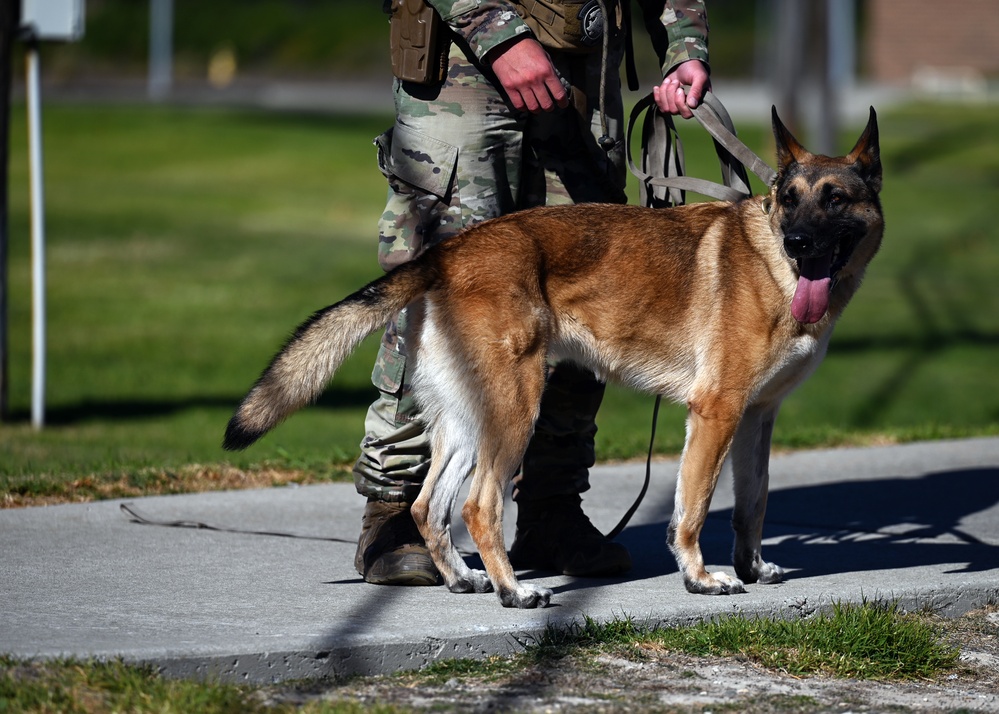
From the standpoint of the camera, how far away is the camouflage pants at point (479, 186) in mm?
4285

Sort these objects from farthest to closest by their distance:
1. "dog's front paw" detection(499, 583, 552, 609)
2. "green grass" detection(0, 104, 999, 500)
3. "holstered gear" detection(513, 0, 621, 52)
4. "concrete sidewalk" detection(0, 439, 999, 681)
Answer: "green grass" detection(0, 104, 999, 500) < "holstered gear" detection(513, 0, 621, 52) < "dog's front paw" detection(499, 583, 552, 609) < "concrete sidewalk" detection(0, 439, 999, 681)

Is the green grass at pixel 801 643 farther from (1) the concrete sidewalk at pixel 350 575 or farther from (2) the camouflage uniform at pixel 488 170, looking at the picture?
(2) the camouflage uniform at pixel 488 170

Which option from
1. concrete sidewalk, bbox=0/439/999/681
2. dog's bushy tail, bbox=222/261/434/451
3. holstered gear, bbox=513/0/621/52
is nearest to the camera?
concrete sidewalk, bbox=0/439/999/681

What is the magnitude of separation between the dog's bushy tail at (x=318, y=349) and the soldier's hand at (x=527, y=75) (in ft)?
2.15

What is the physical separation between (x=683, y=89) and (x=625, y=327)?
0.95 metres

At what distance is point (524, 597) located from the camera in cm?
393

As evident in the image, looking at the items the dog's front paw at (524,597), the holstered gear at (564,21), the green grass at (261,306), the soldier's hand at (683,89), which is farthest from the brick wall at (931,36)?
the dog's front paw at (524,597)

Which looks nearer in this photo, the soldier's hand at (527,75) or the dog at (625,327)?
the dog at (625,327)

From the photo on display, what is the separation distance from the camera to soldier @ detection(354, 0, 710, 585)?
4223 mm

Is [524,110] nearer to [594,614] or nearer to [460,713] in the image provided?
[594,614]

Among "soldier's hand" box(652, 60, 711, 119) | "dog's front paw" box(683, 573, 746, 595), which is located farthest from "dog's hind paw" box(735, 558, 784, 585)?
"soldier's hand" box(652, 60, 711, 119)

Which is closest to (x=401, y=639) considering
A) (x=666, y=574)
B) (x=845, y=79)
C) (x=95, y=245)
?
(x=666, y=574)

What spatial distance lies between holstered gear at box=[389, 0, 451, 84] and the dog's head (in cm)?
112

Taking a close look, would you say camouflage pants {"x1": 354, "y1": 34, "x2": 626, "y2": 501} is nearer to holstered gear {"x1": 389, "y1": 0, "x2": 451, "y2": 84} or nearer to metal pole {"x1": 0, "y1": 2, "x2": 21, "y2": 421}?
holstered gear {"x1": 389, "y1": 0, "x2": 451, "y2": 84}
